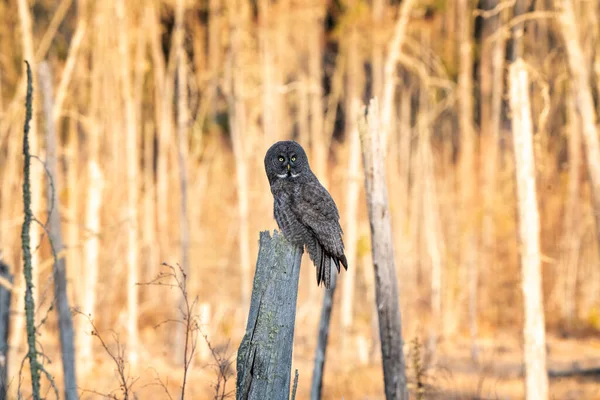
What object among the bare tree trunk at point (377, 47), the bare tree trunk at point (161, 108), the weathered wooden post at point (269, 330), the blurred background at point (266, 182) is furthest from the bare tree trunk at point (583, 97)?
the bare tree trunk at point (161, 108)

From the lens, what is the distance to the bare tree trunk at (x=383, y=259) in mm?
6941

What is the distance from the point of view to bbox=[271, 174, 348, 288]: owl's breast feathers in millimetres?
5109

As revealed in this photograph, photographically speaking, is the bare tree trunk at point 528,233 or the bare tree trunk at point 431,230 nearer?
the bare tree trunk at point 528,233

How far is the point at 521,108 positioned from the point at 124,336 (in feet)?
35.6

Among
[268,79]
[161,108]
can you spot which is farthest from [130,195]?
[268,79]

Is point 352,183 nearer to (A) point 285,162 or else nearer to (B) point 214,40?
(B) point 214,40

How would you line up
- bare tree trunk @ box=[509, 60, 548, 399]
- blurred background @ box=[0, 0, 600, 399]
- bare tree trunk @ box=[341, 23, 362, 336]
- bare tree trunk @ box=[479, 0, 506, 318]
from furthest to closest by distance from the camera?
bare tree trunk @ box=[479, 0, 506, 318] < bare tree trunk @ box=[341, 23, 362, 336] < blurred background @ box=[0, 0, 600, 399] < bare tree trunk @ box=[509, 60, 548, 399]

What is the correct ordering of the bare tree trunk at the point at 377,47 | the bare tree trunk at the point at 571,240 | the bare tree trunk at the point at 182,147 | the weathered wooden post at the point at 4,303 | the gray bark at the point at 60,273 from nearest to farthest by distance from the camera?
the weathered wooden post at the point at 4,303
the gray bark at the point at 60,273
the bare tree trunk at the point at 182,147
the bare tree trunk at the point at 377,47
the bare tree trunk at the point at 571,240

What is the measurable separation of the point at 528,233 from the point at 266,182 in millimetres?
10854

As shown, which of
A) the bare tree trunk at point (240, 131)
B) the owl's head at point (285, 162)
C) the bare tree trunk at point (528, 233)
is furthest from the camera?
the bare tree trunk at point (240, 131)

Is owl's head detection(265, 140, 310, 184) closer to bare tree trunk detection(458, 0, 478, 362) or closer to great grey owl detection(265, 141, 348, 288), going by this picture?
great grey owl detection(265, 141, 348, 288)

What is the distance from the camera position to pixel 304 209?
5234 mm

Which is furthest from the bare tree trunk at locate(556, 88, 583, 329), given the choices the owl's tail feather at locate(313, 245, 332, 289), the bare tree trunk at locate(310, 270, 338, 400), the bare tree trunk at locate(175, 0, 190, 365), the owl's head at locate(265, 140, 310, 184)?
the owl's tail feather at locate(313, 245, 332, 289)

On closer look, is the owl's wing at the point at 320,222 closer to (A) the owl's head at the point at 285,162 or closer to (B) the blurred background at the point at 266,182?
(A) the owl's head at the point at 285,162
